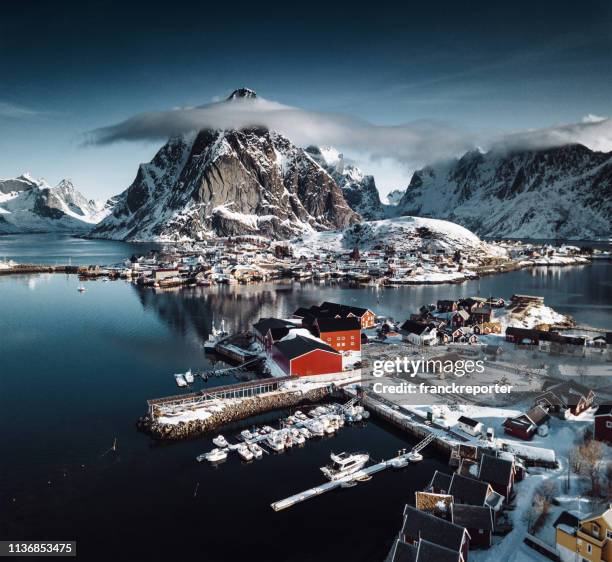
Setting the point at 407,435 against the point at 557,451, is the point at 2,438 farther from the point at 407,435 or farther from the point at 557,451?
the point at 557,451

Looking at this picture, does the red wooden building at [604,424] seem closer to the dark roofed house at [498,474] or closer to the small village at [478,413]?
the small village at [478,413]

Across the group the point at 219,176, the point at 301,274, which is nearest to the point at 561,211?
the point at 219,176

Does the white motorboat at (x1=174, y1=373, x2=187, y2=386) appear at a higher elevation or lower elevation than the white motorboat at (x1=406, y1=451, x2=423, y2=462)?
higher

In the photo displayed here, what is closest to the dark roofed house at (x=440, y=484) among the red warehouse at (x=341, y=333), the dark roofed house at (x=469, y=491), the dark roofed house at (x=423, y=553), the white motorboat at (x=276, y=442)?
the dark roofed house at (x=469, y=491)

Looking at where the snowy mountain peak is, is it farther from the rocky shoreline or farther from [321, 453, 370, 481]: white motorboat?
[321, 453, 370, 481]: white motorboat

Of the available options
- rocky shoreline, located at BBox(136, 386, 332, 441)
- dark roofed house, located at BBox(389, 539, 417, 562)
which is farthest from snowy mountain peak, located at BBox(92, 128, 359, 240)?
dark roofed house, located at BBox(389, 539, 417, 562)

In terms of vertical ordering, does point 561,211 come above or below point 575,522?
above

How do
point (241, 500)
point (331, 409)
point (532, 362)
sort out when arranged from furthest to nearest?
1. point (532, 362)
2. point (331, 409)
3. point (241, 500)

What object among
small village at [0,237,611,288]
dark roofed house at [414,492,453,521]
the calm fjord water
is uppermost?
small village at [0,237,611,288]
